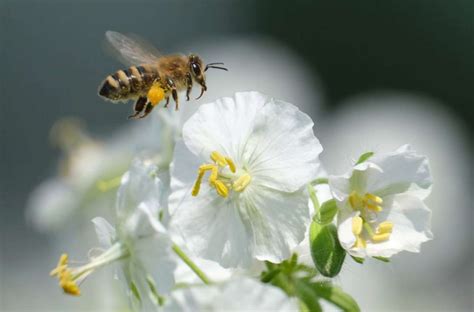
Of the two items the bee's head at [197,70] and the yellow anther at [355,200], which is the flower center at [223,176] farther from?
the bee's head at [197,70]

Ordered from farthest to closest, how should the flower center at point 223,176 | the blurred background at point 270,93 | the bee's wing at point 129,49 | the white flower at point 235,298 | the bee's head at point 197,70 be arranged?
the blurred background at point 270,93 → the bee's wing at point 129,49 → the bee's head at point 197,70 → the flower center at point 223,176 → the white flower at point 235,298

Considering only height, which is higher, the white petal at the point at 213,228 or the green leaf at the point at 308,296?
the white petal at the point at 213,228

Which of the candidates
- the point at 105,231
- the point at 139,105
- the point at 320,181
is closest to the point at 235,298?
the point at 320,181

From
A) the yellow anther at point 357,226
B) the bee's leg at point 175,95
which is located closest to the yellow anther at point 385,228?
the yellow anther at point 357,226

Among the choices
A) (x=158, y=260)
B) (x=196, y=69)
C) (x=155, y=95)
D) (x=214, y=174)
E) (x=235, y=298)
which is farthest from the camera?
(x=196, y=69)

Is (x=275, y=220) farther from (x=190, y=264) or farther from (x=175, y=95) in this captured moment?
(x=175, y=95)

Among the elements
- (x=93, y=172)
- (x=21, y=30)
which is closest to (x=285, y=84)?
(x=93, y=172)

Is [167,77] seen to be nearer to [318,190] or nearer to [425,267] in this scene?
[318,190]

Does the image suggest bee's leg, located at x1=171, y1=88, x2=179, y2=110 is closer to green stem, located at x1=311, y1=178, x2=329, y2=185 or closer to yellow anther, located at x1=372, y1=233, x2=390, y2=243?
green stem, located at x1=311, y1=178, x2=329, y2=185
